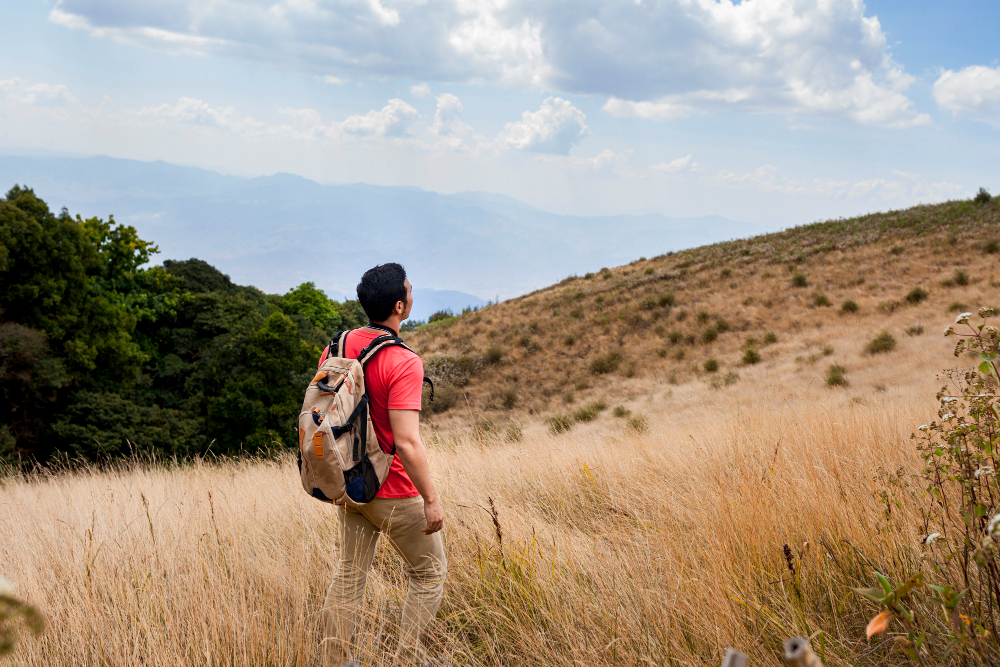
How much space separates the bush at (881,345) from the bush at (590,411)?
306 inches

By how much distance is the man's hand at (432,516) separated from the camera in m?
2.71

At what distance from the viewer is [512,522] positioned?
3.95 meters

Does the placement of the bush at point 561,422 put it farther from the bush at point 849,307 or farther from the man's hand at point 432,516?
the man's hand at point 432,516

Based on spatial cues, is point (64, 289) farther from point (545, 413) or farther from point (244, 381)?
point (545, 413)

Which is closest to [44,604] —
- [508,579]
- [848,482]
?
[508,579]

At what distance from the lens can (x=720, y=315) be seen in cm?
2359

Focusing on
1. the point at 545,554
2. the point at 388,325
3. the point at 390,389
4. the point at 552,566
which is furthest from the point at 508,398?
the point at 390,389

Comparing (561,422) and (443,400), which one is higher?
(443,400)

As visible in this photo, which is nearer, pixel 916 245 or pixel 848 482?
pixel 848 482

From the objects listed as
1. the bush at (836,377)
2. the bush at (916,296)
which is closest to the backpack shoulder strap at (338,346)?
the bush at (836,377)

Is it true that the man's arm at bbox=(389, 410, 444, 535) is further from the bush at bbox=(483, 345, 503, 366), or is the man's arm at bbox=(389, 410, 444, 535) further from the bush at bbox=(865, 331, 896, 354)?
the bush at bbox=(483, 345, 503, 366)

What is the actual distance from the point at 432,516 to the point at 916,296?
22573mm

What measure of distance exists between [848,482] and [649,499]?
1340mm

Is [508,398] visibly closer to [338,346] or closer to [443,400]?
[443,400]
